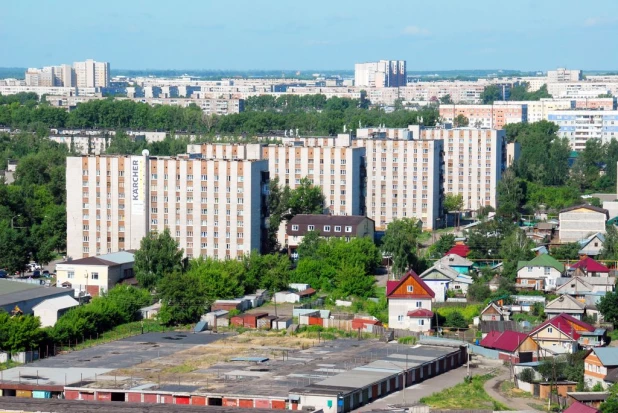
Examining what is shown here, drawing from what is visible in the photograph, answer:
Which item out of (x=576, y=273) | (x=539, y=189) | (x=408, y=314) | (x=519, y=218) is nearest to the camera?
(x=408, y=314)

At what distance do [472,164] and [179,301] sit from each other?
20.1m

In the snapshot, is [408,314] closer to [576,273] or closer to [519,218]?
[576,273]

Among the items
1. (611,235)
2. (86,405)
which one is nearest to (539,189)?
(611,235)

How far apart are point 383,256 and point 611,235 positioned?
18.2 ft

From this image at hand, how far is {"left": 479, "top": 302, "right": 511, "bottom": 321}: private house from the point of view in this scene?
79.9ft

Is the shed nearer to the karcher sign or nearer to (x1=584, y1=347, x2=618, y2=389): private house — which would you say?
the karcher sign

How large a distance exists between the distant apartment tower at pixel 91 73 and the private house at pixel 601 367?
11804cm

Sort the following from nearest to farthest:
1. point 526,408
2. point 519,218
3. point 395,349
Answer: point 526,408 → point 395,349 → point 519,218

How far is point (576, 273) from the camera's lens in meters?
28.5

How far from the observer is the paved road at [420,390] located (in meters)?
18.0

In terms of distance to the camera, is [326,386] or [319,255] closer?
[326,386]

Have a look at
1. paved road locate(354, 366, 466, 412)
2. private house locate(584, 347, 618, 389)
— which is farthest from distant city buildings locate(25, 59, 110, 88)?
private house locate(584, 347, 618, 389)

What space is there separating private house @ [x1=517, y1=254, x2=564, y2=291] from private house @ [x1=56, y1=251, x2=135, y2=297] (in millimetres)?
8391

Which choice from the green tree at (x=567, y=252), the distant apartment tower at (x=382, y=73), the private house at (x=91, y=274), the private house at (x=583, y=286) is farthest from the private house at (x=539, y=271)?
the distant apartment tower at (x=382, y=73)
